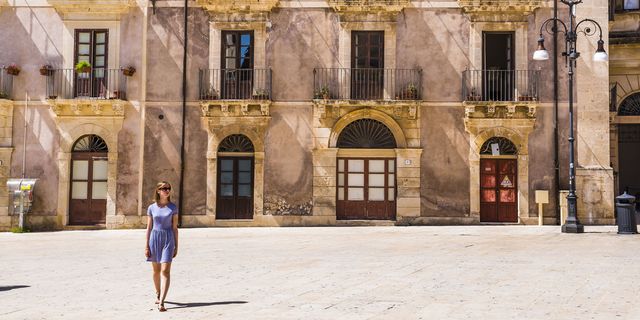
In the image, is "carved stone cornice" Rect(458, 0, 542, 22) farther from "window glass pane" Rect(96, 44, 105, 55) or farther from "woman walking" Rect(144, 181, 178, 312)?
"woman walking" Rect(144, 181, 178, 312)

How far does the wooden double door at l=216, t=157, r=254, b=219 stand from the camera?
2269 cm

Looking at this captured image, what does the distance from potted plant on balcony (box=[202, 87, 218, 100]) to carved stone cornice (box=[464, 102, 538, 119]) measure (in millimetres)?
8252

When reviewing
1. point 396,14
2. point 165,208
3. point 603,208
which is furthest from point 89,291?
point 603,208

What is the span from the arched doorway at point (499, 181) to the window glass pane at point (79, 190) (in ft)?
43.6

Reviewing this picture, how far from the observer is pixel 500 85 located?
22391 mm

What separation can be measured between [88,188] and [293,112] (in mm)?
7391

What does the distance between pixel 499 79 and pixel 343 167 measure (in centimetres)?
590

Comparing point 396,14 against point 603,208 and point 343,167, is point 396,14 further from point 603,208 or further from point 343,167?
point 603,208

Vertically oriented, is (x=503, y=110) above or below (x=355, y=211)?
above

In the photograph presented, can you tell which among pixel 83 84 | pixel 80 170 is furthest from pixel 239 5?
pixel 80 170

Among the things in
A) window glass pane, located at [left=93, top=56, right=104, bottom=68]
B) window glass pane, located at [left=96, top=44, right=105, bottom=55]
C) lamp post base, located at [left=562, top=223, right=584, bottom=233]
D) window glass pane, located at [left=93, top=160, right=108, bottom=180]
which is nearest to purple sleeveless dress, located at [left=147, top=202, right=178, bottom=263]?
lamp post base, located at [left=562, top=223, right=584, bottom=233]

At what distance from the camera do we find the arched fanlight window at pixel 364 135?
22.7 meters

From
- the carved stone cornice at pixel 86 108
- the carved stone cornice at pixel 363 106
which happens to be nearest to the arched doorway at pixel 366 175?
the carved stone cornice at pixel 363 106

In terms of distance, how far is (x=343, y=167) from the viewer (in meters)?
22.7
